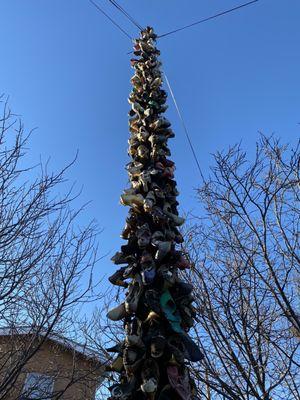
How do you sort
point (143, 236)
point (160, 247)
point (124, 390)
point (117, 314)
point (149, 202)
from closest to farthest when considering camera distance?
point (124, 390) < point (117, 314) < point (160, 247) < point (143, 236) < point (149, 202)

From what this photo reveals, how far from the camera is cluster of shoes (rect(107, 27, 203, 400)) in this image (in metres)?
2.05

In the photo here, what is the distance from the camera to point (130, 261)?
2.62 m

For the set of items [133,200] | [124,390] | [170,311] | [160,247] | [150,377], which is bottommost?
[124,390]

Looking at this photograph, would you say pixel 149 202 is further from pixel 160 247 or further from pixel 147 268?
pixel 147 268

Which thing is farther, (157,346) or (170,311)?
(170,311)

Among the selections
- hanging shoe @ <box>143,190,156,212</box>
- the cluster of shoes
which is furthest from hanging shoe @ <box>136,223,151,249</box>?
hanging shoe @ <box>143,190,156,212</box>

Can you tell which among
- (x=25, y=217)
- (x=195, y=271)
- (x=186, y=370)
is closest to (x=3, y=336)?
(x=25, y=217)

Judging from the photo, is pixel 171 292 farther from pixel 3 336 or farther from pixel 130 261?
pixel 3 336

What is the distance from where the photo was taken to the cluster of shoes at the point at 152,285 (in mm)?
2053

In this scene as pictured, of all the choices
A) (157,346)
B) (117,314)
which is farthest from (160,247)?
(157,346)

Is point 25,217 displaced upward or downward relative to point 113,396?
upward

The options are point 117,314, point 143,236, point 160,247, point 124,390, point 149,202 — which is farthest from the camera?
point 149,202

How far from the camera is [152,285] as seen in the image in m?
2.43

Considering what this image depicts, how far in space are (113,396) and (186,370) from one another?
0.43 meters
